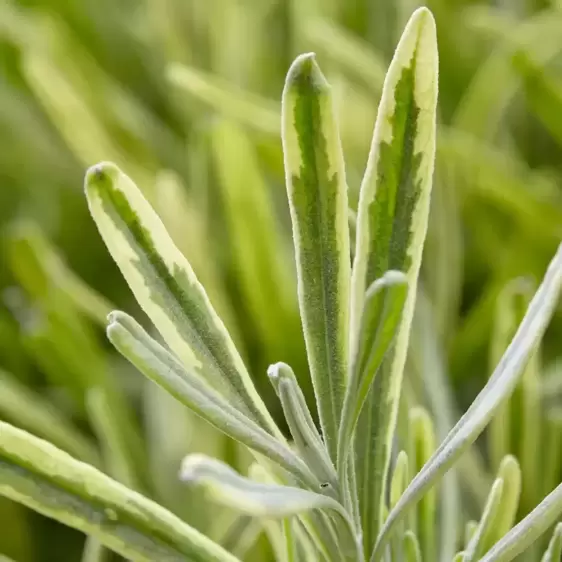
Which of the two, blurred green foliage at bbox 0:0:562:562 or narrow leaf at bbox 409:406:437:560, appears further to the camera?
blurred green foliage at bbox 0:0:562:562

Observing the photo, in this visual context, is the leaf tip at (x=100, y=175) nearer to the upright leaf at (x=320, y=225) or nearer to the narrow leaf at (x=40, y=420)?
the upright leaf at (x=320, y=225)

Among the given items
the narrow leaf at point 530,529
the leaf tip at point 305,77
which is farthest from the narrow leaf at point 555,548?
the leaf tip at point 305,77

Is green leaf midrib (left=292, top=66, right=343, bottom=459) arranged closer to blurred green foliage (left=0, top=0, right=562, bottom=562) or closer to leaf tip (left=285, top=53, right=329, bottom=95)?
leaf tip (left=285, top=53, right=329, bottom=95)

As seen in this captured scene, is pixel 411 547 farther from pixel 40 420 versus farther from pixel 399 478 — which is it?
pixel 40 420

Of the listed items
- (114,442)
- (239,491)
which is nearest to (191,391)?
(239,491)

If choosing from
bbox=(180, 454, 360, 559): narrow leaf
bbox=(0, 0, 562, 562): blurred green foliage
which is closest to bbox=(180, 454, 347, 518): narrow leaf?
bbox=(180, 454, 360, 559): narrow leaf
